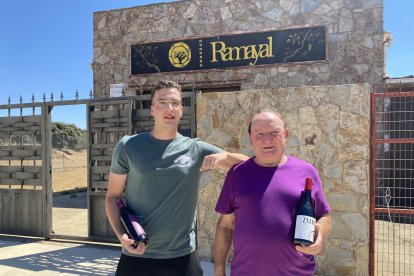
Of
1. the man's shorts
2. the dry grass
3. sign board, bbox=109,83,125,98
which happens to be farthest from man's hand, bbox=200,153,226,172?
the dry grass

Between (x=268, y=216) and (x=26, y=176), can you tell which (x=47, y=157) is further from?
(x=268, y=216)

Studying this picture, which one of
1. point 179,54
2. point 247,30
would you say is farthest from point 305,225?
point 179,54

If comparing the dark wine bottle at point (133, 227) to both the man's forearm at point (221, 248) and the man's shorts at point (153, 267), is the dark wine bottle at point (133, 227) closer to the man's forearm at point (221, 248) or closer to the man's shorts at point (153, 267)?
the man's shorts at point (153, 267)

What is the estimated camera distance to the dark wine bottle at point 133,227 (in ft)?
7.16

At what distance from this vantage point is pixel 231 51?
8.20 meters

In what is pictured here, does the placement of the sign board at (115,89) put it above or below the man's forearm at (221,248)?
above

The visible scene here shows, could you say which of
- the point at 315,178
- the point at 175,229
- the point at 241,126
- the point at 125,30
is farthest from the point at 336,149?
the point at 125,30

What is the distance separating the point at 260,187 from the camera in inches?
82.9

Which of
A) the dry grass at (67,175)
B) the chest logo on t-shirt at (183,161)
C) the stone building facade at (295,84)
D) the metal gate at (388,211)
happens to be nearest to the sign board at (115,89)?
the stone building facade at (295,84)

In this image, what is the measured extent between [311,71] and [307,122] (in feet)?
10.6

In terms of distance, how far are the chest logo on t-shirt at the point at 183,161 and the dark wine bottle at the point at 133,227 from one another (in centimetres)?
45

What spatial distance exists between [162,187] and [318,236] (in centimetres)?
101

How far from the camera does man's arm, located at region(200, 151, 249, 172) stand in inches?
94.3

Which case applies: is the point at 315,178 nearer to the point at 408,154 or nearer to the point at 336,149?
the point at 336,149
